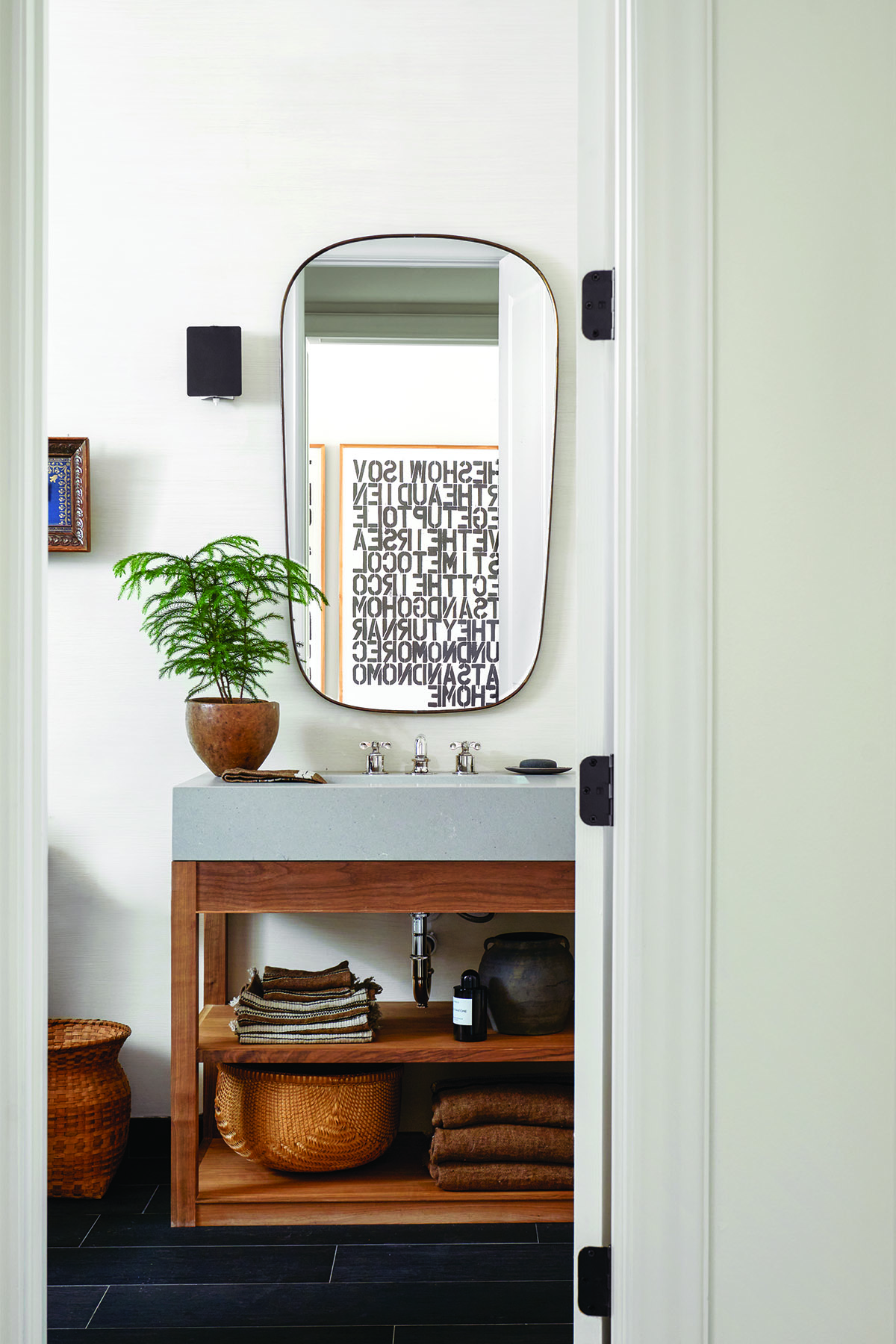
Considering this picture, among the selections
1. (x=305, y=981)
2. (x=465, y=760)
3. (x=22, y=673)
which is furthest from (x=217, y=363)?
(x=22, y=673)

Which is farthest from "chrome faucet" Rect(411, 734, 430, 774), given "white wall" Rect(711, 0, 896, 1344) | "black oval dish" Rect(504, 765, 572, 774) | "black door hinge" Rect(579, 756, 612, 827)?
"white wall" Rect(711, 0, 896, 1344)

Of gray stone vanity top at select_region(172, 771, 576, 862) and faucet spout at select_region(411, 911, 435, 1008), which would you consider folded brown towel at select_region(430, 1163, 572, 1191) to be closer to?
faucet spout at select_region(411, 911, 435, 1008)

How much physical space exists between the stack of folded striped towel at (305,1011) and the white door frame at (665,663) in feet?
3.50

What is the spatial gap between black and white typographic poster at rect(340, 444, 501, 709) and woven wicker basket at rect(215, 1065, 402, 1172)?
0.88 m

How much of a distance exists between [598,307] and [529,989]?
1474 millimetres

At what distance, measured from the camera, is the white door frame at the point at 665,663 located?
115cm

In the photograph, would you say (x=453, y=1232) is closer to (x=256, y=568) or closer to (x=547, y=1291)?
(x=547, y=1291)

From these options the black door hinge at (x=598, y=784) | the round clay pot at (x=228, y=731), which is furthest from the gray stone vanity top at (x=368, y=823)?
the black door hinge at (x=598, y=784)

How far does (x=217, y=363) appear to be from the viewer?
252 cm

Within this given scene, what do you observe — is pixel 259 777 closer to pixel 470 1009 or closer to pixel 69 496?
pixel 470 1009

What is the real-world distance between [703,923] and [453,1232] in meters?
1.28

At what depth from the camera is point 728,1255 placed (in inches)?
45.2

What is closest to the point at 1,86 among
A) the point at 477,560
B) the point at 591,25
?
the point at 591,25

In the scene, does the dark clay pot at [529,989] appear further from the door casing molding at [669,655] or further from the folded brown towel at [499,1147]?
the door casing molding at [669,655]
